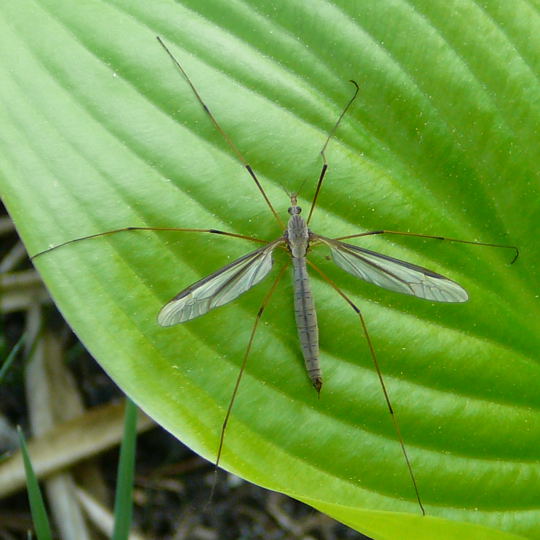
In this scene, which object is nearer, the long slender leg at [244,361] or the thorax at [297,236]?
the long slender leg at [244,361]

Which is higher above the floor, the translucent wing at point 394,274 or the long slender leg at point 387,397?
the translucent wing at point 394,274

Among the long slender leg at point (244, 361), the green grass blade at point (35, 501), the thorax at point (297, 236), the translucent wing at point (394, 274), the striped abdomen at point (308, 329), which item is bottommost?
the green grass blade at point (35, 501)

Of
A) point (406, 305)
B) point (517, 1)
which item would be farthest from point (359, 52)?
point (406, 305)

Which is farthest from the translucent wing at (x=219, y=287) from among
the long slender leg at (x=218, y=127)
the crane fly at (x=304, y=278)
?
the long slender leg at (x=218, y=127)

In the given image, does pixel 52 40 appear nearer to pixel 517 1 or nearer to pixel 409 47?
pixel 409 47

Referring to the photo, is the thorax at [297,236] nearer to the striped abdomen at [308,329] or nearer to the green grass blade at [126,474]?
the striped abdomen at [308,329]

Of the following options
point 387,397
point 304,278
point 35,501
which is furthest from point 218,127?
point 35,501
